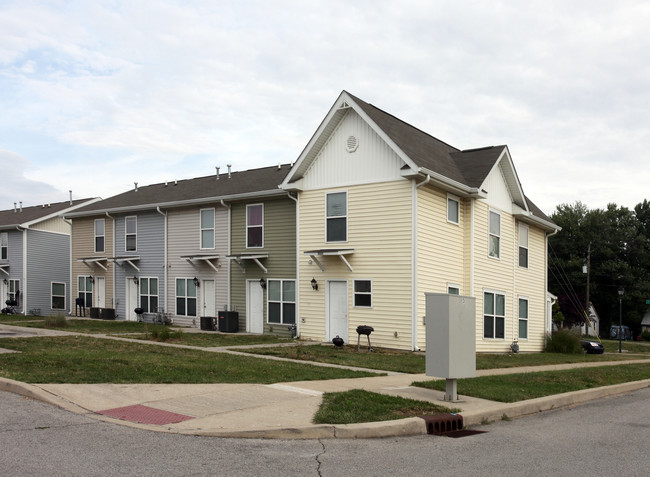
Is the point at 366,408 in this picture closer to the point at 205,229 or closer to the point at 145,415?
the point at 145,415

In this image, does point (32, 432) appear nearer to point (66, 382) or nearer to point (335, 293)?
point (66, 382)

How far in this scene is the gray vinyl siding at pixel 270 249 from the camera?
23172 millimetres

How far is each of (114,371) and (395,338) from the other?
994cm

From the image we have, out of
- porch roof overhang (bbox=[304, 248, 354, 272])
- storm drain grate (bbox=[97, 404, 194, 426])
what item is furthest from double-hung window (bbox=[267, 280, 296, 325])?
storm drain grate (bbox=[97, 404, 194, 426])

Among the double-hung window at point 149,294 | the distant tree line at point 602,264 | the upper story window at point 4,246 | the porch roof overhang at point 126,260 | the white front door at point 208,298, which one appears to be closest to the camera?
the white front door at point 208,298

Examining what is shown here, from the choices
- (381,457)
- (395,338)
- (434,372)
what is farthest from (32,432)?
(395,338)

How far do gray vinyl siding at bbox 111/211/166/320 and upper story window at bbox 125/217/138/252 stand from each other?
12cm

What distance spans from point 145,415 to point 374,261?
12.5 m

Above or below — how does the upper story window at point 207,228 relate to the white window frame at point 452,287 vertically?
above

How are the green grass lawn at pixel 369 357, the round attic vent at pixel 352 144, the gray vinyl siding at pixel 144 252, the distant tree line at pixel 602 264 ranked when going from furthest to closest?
1. the distant tree line at pixel 602 264
2. the gray vinyl siding at pixel 144 252
3. the round attic vent at pixel 352 144
4. the green grass lawn at pixel 369 357

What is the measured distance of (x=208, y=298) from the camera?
2584 cm

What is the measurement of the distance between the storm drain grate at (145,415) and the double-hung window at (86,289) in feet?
78.4

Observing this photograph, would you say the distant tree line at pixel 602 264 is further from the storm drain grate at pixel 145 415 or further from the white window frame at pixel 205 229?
the storm drain grate at pixel 145 415

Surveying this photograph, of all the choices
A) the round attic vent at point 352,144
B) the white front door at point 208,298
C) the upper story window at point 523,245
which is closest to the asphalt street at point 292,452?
the round attic vent at point 352,144
